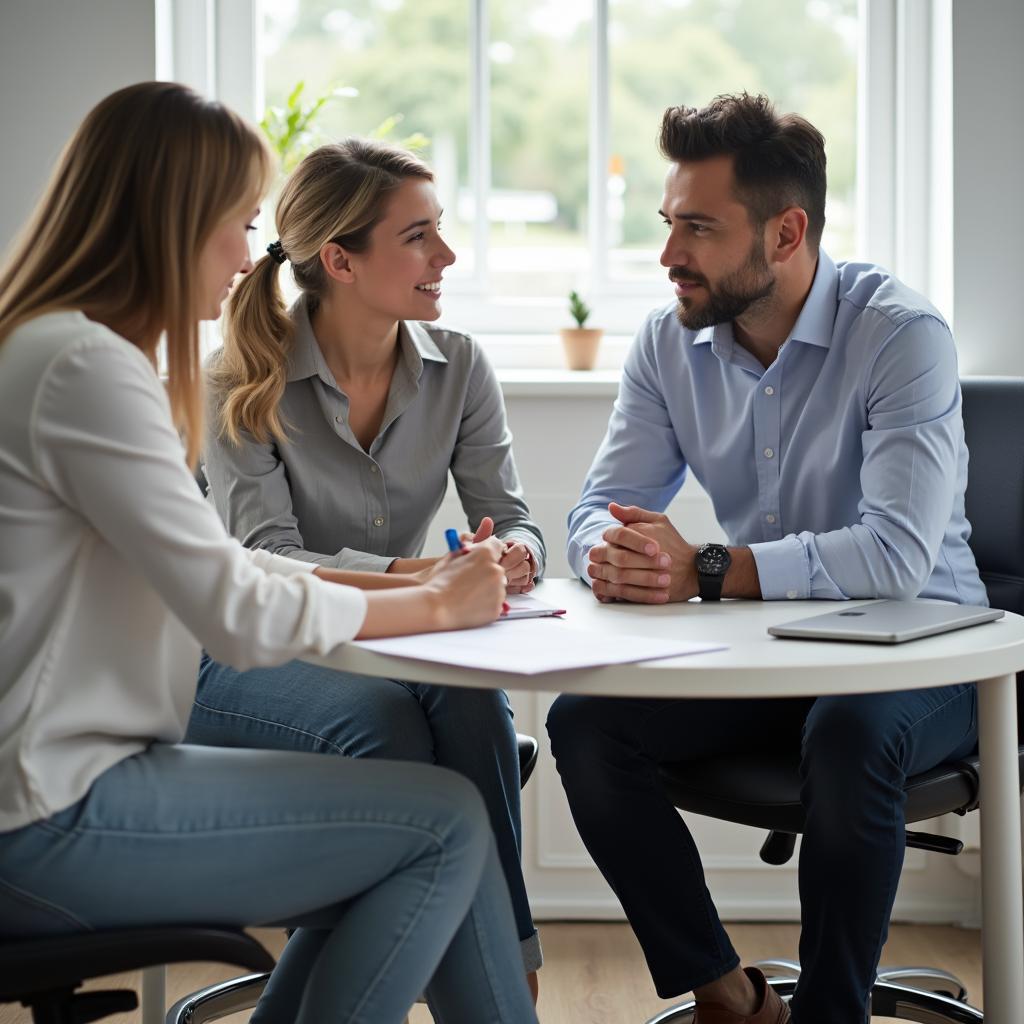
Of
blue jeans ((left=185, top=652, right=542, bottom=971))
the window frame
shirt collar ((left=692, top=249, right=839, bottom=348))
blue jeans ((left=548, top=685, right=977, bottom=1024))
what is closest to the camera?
blue jeans ((left=548, top=685, right=977, bottom=1024))

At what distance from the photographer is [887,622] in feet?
4.43

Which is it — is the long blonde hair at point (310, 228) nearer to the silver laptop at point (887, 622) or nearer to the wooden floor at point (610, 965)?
the silver laptop at point (887, 622)

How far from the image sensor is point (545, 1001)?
234cm

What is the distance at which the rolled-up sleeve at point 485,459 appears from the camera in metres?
2.09

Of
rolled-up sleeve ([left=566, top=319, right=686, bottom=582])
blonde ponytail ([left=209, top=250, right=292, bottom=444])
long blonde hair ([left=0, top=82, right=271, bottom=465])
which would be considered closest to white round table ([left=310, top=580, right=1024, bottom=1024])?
long blonde hair ([left=0, top=82, right=271, bottom=465])

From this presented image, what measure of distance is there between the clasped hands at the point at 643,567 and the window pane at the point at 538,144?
149cm

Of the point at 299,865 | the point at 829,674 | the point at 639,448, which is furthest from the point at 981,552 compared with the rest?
the point at 299,865

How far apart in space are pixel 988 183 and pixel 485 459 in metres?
1.21

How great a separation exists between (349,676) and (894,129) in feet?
6.12

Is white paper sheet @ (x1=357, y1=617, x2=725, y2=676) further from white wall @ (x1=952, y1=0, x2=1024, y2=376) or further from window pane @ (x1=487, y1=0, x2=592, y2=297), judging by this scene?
window pane @ (x1=487, y1=0, x2=592, y2=297)

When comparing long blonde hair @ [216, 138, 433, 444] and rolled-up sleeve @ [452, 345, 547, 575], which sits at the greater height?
long blonde hair @ [216, 138, 433, 444]

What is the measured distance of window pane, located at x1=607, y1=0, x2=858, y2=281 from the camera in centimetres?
293

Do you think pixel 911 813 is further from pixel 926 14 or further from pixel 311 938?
pixel 926 14

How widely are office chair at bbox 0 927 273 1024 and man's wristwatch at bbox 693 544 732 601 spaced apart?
731 millimetres
